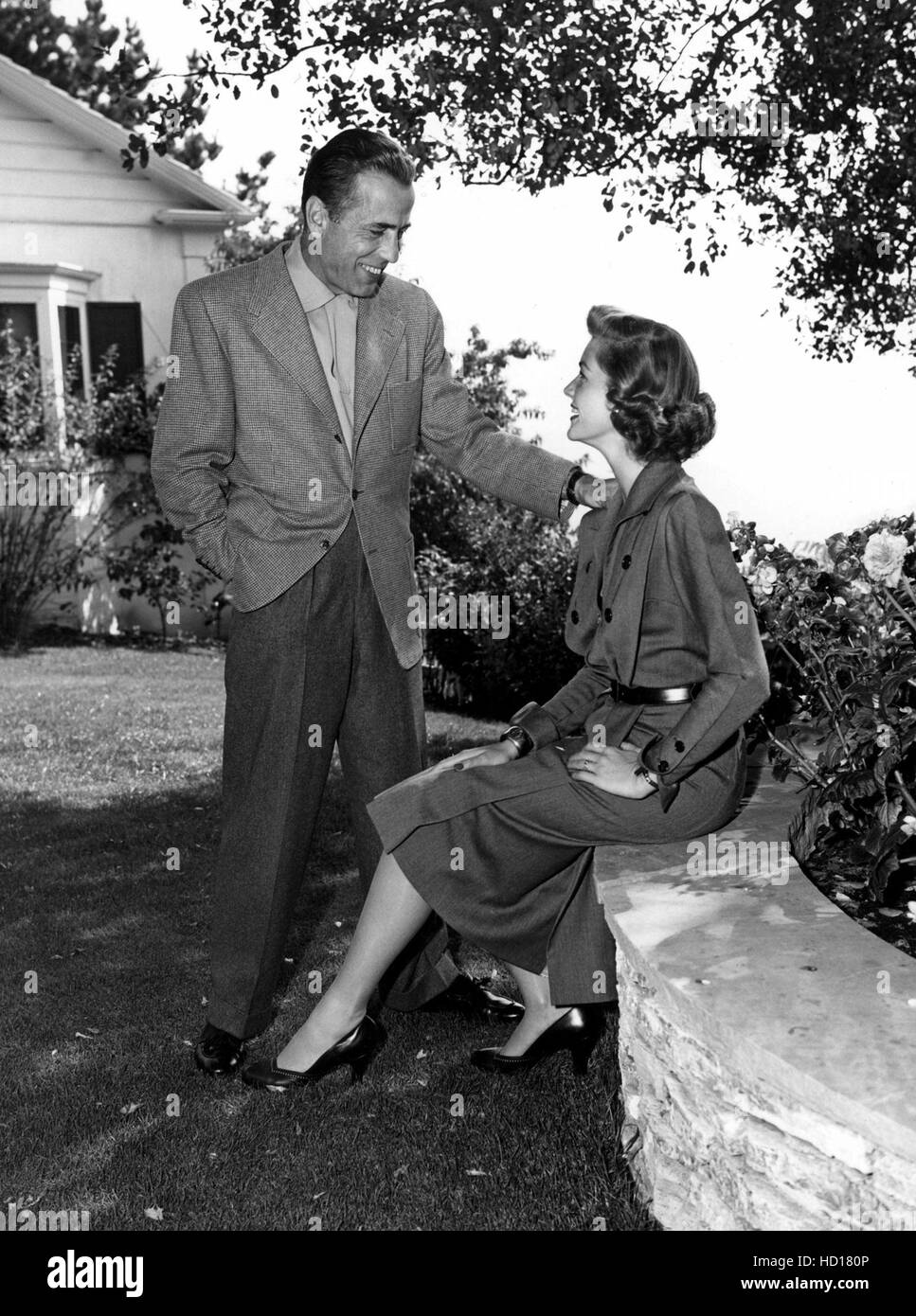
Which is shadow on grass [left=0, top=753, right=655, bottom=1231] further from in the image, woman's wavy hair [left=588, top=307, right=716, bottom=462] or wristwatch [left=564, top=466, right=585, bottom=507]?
woman's wavy hair [left=588, top=307, right=716, bottom=462]

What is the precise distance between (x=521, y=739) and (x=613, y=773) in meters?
0.36

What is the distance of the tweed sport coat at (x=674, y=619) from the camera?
10.2 feet

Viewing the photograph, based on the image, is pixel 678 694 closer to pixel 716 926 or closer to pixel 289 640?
pixel 716 926

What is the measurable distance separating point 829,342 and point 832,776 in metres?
4.50

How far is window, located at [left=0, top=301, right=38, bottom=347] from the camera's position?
48.3 feet

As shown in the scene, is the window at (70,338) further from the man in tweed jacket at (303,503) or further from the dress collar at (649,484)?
the dress collar at (649,484)

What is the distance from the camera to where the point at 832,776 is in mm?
→ 3592


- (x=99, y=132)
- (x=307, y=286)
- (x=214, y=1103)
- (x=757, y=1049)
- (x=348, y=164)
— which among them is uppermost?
(x=99, y=132)

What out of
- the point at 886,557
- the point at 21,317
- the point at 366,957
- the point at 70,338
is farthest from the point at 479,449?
the point at 70,338

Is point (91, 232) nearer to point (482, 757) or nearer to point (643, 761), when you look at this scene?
point (482, 757)

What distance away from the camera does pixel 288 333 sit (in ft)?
11.7

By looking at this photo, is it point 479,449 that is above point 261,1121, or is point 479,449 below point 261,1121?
above

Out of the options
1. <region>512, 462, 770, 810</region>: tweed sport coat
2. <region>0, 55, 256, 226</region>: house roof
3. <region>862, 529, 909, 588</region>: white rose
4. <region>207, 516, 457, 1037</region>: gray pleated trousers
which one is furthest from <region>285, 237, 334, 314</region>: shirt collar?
<region>0, 55, 256, 226</region>: house roof
